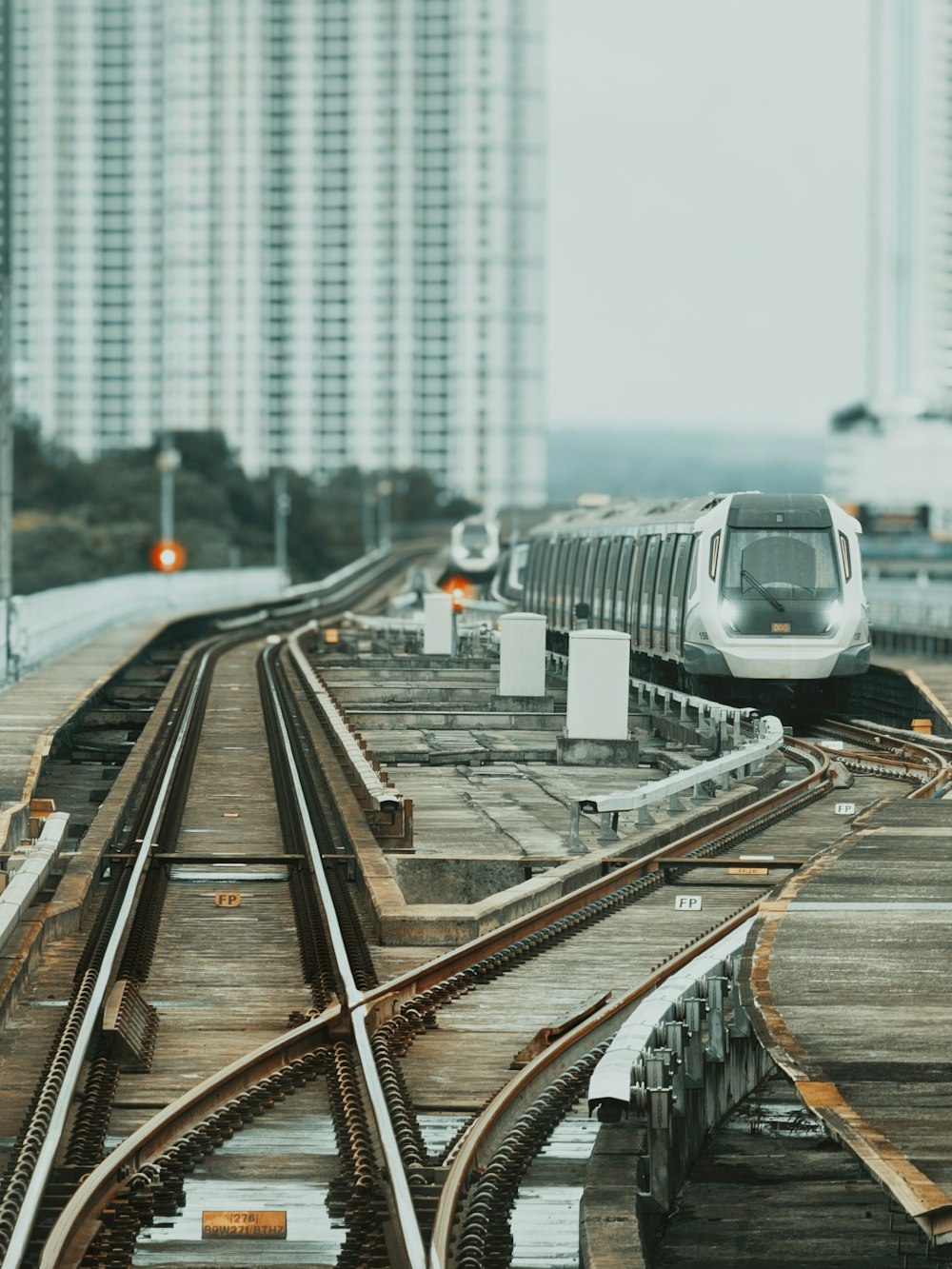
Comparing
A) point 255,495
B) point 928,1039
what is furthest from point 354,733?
point 255,495

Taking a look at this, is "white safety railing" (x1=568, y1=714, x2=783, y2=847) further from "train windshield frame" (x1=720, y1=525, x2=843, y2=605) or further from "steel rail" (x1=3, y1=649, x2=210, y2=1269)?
"train windshield frame" (x1=720, y1=525, x2=843, y2=605)

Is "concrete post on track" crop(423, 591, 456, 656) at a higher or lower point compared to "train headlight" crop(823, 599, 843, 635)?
lower

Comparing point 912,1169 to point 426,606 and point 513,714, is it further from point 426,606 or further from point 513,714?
point 426,606

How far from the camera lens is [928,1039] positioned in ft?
32.0

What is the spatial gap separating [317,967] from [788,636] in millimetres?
19985

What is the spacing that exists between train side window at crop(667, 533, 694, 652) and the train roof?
440 millimetres

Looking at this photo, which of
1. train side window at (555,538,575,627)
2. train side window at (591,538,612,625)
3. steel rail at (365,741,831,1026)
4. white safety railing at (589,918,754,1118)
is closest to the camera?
white safety railing at (589,918,754,1118)

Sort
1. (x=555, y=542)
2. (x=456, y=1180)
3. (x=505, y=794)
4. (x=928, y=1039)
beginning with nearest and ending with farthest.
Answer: (x=456, y=1180) < (x=928, y=1039) < (x=505, y=794) < (x=555, y=542)

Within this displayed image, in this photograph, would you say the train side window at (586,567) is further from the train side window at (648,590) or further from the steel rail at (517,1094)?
the steel rail at (517,1094)

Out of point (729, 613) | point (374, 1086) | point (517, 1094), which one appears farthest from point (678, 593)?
point (374, 1086)

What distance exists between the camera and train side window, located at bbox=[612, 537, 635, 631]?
39.2m

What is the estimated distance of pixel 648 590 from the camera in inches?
1455

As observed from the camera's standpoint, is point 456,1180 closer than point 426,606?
Yes

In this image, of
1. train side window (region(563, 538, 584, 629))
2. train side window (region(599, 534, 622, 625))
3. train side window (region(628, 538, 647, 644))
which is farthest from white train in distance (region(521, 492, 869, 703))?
train side window (region(563, 538, 584, 629))
